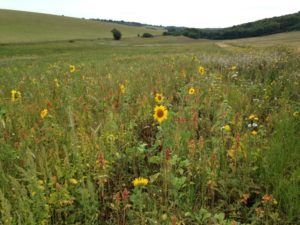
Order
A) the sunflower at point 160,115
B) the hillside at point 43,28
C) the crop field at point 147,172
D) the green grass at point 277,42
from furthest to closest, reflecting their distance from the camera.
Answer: the hillside at point 43,28 < the green grass at point 277,42 < the sunflower at point 160,115 < the crop field at point 147,172

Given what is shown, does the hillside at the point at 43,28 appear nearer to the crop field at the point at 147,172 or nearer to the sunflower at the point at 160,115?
the crop field at the point at 147,172

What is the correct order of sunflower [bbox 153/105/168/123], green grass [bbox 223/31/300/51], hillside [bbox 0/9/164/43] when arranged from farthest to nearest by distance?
1. hillside [bbox 0/9/164/43]
2. green grass [bbox 223/31/300/51]
3. sunflower [bbox 153/105/168/123]

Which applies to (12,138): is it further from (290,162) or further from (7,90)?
(7,90)

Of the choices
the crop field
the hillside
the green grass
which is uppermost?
the hillside

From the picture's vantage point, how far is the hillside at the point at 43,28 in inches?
2250

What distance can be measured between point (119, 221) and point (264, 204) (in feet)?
3.24

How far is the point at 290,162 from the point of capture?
2588mm

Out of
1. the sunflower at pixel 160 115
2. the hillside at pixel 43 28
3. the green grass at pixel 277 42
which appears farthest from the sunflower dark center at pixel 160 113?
the hillside at pixel 43 28

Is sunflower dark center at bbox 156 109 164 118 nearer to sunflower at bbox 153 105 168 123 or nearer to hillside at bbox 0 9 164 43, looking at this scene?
sunflower at bbox 153 105 168 123

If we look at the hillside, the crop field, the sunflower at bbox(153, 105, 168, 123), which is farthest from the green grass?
the hillside

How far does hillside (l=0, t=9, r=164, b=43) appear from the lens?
57144 millimetres

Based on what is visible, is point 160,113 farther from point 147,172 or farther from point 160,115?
point 147,172

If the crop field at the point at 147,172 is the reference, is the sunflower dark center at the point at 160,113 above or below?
above

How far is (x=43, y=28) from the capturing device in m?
67.3
